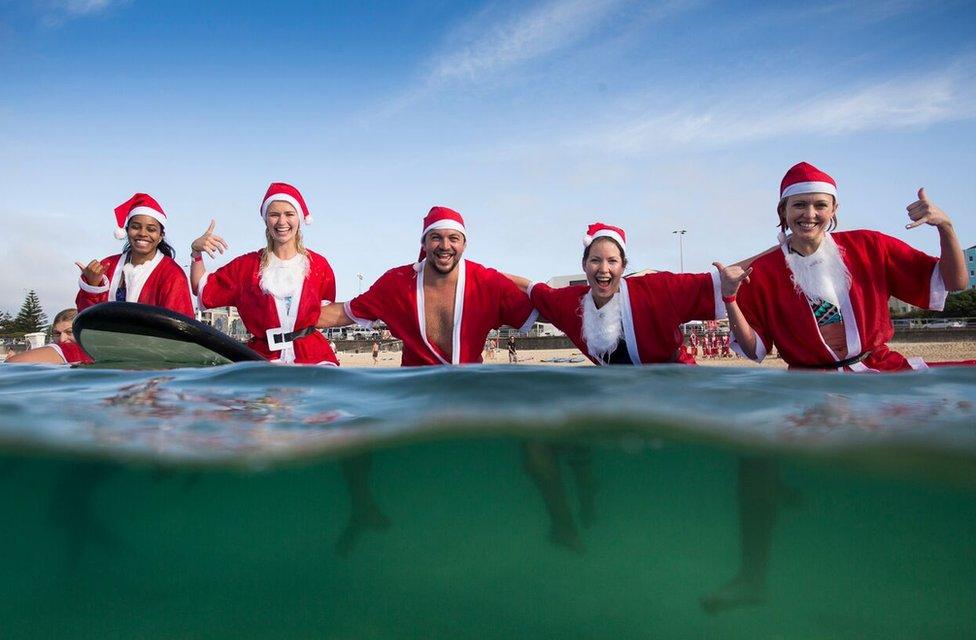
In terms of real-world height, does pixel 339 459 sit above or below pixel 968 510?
above

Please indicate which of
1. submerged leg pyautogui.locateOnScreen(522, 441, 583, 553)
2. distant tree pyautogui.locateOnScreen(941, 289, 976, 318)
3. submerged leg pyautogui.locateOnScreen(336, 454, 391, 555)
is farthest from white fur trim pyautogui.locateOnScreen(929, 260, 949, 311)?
distant tree pyautogui.locateOnScreen(941, 289, 976, 318)

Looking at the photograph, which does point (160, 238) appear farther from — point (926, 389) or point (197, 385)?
point (926, 389)

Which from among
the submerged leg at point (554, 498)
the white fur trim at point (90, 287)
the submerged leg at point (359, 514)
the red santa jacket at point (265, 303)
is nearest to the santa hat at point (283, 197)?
the red santa jacket at point (265, 303)

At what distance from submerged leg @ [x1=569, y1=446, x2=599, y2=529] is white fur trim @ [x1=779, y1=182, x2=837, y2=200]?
247cm

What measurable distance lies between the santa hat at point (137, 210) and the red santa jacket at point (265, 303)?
1292 millimetres

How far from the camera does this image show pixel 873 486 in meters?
4.16

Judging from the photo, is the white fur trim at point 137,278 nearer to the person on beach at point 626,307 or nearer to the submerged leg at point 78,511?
the submerged leg at point 78,511

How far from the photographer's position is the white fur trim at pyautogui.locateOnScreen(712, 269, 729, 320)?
4.86 meters

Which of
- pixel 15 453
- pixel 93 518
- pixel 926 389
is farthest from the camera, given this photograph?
pixel 93 518

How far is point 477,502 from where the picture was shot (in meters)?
4.78

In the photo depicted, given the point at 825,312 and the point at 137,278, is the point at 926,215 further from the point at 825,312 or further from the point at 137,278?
the point at 137,278

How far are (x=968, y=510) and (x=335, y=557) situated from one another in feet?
13.2

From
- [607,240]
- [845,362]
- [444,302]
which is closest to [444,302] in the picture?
[444,302]

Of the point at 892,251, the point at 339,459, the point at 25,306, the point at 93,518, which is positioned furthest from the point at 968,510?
the point at 25,306
